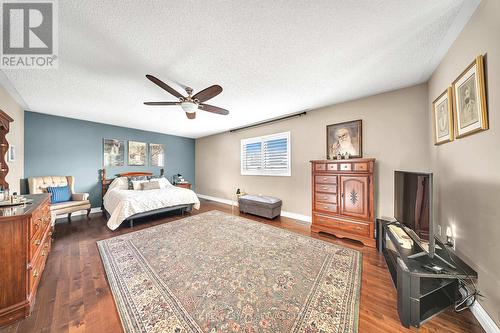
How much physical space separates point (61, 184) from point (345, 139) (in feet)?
21.3

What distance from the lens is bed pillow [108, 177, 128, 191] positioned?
4523mm

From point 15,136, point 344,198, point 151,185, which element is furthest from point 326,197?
point 15,136

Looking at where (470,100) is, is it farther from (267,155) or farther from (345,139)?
(267,155)

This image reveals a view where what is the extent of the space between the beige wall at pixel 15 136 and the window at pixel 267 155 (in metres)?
4.56

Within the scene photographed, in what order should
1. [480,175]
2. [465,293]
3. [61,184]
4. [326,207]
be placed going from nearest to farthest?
[480,175] → [465,293] → [326,207] → [61,184]

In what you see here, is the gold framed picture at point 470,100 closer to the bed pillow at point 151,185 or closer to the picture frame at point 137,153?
the bed pillow at point 151,185

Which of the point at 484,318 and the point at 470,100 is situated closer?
the point at 484,318

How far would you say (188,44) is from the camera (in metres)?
1.74

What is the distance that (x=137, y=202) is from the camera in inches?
138

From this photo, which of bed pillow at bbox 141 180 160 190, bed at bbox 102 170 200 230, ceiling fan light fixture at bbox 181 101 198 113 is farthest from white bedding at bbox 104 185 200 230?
ceiling fan light fixture at bbox 181 101 198 113

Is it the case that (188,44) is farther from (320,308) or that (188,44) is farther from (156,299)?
(320,308)

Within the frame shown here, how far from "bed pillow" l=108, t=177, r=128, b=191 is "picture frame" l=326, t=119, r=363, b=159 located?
535 centimetres

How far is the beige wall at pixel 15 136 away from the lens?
2709 millimetres

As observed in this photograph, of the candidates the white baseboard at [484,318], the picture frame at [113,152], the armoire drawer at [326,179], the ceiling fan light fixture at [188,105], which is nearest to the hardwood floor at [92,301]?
the white baseboard at [484,318]
